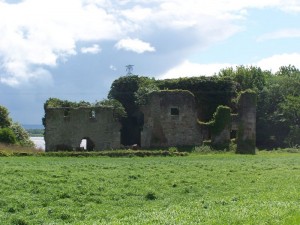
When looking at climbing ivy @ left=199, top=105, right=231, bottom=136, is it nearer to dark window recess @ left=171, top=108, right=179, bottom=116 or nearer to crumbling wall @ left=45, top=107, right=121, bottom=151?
dark window recess @ left=171, top=108, right=179, bottom=116

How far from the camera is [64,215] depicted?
15.9 m

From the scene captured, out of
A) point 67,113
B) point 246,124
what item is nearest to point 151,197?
point 246,124

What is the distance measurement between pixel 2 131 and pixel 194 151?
22.9 meters

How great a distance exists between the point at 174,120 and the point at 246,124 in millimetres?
8188

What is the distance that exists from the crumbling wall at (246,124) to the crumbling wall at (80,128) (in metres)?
13.3

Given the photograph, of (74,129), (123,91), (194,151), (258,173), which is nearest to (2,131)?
(74,129)

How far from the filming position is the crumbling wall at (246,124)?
5650cm

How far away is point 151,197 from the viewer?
1998 cm

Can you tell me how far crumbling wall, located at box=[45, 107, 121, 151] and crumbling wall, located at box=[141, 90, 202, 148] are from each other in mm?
4536

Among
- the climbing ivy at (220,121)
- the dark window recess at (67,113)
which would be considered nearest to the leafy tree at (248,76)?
the climbing ivy at (220,121)

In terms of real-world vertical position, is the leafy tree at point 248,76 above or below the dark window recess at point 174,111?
above

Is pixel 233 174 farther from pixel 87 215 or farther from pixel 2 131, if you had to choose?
pixel 2 131

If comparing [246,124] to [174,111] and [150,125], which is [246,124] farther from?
[150,125]

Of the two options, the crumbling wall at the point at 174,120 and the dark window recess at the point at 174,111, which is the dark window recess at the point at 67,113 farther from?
the dark window recess at the point at 174,111
